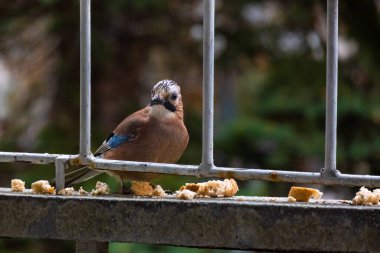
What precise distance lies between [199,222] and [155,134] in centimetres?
168

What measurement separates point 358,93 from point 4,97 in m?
5.28

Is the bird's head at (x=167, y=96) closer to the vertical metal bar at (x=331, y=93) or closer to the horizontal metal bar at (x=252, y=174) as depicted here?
the horizontal metal bar at (x=252, y=174)

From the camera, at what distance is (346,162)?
828 centimetres

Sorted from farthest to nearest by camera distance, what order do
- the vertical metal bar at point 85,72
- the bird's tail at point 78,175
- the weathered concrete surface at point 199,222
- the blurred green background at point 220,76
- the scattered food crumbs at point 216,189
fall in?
the blurred green background at point 220,76, the bird's tail at point 78,175, the scattered food crumbs at point 216,189, the vertical metal bar at point 85,72, the weathered concrete surface at point 199,222

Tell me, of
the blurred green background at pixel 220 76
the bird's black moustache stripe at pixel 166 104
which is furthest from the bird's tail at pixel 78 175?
the blurred green background at pixel 220 76

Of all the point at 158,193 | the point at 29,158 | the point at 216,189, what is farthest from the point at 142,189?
the point at 29,158

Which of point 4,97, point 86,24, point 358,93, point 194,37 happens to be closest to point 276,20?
point 194,37

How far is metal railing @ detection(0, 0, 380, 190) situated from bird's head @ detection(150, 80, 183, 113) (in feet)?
4.70

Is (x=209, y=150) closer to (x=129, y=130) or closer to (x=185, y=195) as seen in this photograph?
(x=185, y=195)

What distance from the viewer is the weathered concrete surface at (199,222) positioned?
2951 mm

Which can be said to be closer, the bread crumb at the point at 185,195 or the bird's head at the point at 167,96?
the bread crumb at the point at 185,195

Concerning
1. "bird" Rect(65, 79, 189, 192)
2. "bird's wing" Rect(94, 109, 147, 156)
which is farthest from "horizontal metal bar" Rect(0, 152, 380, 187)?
"bird's wing" Rect(94, 109, 147, 156)

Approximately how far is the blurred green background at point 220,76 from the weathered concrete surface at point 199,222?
3.88 meters

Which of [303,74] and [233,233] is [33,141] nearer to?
[303,74]
